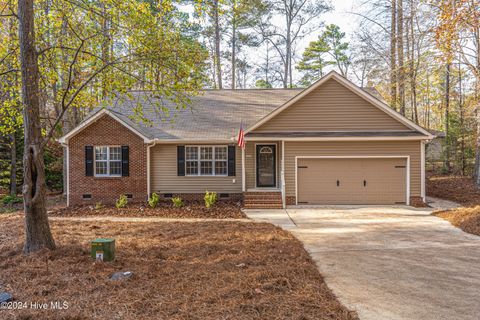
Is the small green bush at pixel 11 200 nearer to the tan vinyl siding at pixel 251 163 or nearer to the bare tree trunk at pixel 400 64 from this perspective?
the tan vinyl siding at pixel 251 163

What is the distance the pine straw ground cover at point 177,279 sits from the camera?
3.85 meters

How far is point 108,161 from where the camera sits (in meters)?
13.7

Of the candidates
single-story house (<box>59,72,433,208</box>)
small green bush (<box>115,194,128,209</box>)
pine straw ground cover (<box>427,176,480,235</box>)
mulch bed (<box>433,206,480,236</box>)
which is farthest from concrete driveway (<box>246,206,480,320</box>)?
small green bush (<box>115,194,128,209</box>)

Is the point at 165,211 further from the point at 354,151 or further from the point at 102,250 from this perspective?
the point at 354,151

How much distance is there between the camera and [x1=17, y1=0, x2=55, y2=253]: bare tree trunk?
6.09 m

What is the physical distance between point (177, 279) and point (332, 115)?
10083mm

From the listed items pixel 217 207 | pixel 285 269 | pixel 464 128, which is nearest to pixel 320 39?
pixel 464 128

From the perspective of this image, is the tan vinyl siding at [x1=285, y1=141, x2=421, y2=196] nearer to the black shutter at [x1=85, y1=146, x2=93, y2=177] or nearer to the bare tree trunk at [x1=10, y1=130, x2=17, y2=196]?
the black shutter at [x1=85, y1=146, x2=93, y2=177]

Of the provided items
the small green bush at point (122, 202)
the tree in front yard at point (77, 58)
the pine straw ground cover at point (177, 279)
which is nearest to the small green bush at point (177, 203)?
the small green bush at point (122, 202)

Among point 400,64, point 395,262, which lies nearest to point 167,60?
point 395,262

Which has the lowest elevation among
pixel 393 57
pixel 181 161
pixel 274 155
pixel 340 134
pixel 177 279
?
pixel 177 279

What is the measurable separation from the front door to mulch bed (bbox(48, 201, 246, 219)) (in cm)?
162

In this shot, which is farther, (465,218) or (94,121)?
(94,121)

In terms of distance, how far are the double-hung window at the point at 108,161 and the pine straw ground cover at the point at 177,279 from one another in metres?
6.05
